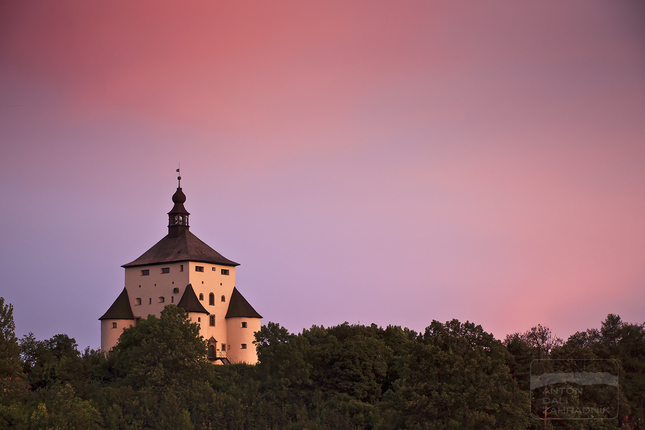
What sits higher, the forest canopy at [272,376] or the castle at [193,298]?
the castle at [193,298]

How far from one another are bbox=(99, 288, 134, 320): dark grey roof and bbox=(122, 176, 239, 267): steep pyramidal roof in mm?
3958

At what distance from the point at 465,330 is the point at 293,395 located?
67.5ft

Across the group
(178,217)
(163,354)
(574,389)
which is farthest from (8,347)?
(574,389)

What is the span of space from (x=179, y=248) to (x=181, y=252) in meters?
1.20

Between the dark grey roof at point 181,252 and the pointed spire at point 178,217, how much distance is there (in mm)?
765

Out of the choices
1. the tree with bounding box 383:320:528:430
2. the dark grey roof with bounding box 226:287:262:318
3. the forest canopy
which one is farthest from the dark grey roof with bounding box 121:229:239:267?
the tree with bounding box 383:320:528:430

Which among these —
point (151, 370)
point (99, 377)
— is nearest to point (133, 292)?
point (99, 377)

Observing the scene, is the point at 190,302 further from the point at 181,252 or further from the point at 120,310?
the point at 120,310

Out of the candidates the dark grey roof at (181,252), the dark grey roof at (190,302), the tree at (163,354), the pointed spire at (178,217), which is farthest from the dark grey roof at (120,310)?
the tree at (163,354)

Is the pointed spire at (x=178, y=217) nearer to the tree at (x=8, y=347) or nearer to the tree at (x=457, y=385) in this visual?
the tree at (x=8, y=347)

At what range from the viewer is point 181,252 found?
85188 millimetres

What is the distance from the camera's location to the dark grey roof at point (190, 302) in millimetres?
80938

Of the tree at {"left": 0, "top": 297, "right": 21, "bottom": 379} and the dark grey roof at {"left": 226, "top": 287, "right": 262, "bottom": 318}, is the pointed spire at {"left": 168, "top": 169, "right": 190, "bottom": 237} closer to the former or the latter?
the dark grey roof at {"left": 226, "top": 287, "right": 262, "bottom": 318}

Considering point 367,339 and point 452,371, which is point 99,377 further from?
point 452,371
